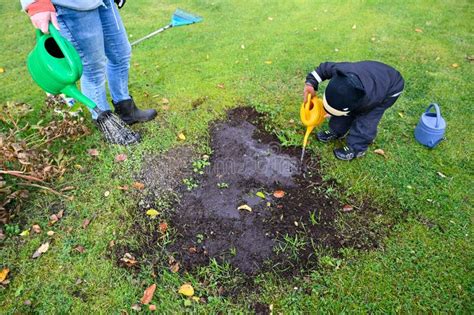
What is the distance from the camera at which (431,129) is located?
285 centimetres

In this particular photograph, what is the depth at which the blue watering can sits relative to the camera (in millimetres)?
2842

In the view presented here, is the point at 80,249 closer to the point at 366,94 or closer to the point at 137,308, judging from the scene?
the point at 137,308

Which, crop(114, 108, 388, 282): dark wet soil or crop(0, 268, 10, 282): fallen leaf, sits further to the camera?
crop(114, 108, 388, 282): dark wet soil

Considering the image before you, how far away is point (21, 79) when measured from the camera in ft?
12.6

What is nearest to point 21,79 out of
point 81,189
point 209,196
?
point 81,189

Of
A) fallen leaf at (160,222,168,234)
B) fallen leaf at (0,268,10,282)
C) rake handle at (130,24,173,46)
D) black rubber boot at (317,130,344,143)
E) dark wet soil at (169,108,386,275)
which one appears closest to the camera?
fallen leaf at (0,268,10,282)

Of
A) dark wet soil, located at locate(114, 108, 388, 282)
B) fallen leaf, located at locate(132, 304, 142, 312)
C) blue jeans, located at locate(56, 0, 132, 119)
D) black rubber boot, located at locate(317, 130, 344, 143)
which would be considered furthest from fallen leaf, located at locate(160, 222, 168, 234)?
black rubber boot, located at locate(317, 130, 344, 143)

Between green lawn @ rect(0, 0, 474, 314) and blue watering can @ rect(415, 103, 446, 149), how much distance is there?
0.29 feet

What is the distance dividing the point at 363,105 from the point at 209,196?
1.37 meters

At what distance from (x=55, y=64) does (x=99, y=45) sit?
34 cm

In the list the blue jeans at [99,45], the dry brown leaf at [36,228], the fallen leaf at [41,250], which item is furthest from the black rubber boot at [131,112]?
the fallen leaf at [41,250]

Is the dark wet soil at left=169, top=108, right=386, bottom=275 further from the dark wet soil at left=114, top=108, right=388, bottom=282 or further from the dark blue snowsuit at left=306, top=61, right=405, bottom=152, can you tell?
the dark blue snowsuit at left=306, top=61, right=405, bottom=152

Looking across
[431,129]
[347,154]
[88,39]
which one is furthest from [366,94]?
[88,39]

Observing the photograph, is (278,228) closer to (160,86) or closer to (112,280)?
(112,280)
